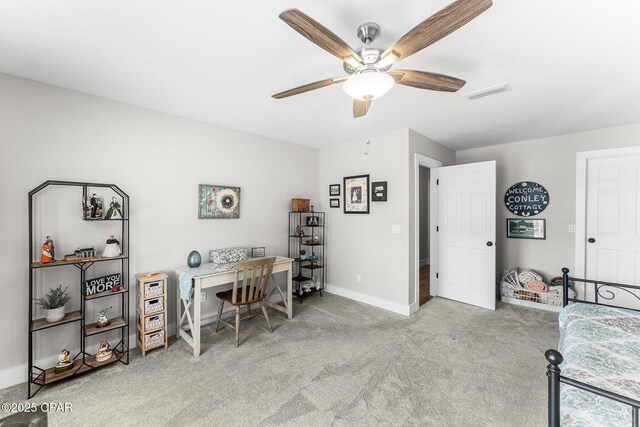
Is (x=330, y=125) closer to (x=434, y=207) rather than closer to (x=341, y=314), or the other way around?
(x=434, y=207)

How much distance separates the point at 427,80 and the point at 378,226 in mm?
2328

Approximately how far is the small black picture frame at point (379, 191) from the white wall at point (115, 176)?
54.9 inches

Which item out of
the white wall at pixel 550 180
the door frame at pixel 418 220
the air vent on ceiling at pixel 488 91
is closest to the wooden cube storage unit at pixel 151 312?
the door frame at pixel 418 220

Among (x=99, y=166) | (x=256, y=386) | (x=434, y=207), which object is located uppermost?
(x=99, y=166)

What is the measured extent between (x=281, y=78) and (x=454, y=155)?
12.0 feet

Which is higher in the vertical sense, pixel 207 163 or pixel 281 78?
pixel 281 78

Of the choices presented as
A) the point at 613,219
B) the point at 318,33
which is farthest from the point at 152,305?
the point at 613,219

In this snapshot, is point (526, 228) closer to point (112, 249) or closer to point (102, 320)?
point (112, 249)

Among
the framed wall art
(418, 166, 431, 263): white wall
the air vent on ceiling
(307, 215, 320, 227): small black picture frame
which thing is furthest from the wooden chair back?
(418, 166, 431, 263): white wall

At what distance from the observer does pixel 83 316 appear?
2184 millimetres

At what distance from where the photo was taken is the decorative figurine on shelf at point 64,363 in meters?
2.12

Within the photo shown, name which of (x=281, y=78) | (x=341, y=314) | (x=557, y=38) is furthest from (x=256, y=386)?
(x=557, y=38)

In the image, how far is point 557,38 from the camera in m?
1.62

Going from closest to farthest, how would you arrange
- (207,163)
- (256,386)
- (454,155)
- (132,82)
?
(256,386) → (132,82) → (207,163) → (454,155)
